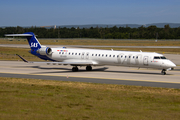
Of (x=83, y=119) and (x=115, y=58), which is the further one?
(x=115, y=58)

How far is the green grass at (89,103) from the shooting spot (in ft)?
42.2

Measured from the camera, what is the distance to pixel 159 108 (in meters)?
14.5

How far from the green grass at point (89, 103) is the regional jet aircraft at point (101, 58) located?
9.64 meters

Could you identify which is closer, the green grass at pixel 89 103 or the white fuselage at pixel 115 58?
the green grass at pixel 89 103

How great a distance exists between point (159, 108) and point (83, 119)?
4.76 m

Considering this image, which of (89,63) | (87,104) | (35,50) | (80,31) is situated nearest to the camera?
(87,104)

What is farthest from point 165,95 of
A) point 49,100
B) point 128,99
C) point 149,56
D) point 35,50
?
point 35,50

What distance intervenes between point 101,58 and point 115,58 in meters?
1.96

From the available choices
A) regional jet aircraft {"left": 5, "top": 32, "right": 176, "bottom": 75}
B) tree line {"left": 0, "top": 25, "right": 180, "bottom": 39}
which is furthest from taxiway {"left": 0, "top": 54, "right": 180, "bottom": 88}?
tree line {"left": 0, "top": 25, "right": 180, "bottom": 39}

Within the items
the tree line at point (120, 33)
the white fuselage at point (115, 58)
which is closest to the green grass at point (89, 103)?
the white fuselage at point (115, 58)

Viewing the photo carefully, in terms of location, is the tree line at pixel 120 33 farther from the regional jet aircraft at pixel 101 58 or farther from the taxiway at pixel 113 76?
the taxiway at pixel 113 76

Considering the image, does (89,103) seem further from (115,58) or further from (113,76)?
(115,58)

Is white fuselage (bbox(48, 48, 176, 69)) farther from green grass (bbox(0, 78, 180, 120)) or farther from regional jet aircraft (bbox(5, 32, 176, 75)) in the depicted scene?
green grass (bbox(0, 78, 180, 120))

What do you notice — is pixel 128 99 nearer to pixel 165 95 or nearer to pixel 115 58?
pixel 165 95
